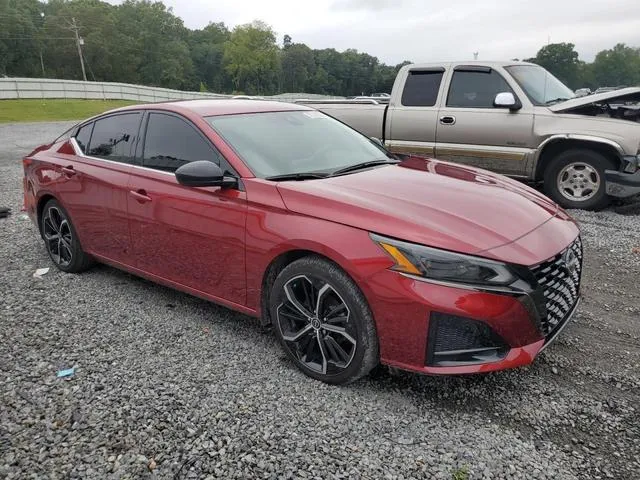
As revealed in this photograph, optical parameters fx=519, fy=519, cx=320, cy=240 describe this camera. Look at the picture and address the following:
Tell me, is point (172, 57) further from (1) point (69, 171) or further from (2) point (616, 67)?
(1) point (69, 171)

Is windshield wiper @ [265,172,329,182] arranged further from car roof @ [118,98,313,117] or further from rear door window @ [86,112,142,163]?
rear door window @ [86,112,142,163]

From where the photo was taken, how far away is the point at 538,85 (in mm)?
7371

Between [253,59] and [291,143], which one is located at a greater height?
[253,59]

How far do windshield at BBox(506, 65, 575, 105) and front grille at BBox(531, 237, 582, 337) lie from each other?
4.59 m

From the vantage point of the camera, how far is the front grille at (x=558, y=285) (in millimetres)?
2725

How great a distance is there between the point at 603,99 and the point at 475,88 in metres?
1.65

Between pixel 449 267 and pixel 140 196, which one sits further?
pixel 140 196

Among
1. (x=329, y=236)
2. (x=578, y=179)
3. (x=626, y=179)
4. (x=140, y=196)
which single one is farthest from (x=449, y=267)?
(x=578, y=179)

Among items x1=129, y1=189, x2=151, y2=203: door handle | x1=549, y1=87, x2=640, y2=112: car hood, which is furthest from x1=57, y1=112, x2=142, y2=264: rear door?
x1=549, y1=87, x2=640, y2=112: car hood

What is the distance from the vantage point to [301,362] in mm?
3127

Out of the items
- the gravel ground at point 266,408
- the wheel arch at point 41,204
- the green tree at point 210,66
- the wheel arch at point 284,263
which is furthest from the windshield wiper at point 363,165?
the green tree at point 210,66

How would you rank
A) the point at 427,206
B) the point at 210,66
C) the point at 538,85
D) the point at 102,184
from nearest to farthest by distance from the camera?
the point at 427,206 < the point at 102,184 < the point at 538,85 < the point at 210,66

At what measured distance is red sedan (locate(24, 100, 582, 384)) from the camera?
2.62m

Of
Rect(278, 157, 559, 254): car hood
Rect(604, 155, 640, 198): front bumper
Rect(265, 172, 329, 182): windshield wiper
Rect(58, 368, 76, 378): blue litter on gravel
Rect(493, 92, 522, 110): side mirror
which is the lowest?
Rect(58, 368, 76, 378): blue litter on gravel
